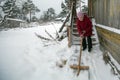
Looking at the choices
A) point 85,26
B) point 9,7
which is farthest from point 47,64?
point 9,7

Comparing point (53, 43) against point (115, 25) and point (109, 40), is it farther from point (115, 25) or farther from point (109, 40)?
point (115, 25)

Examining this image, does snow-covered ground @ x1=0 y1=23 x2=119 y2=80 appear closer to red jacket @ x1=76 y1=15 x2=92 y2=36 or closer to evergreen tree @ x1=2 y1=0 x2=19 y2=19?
red jacket @ x1=76 y1=15 x2=92 y2=36

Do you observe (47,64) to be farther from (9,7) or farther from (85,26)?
(9,7)

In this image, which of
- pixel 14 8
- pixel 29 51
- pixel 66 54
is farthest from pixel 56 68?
pixel 14 8

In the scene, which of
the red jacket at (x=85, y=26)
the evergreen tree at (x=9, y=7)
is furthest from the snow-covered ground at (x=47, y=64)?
the evergreen tree at (x=9, y=7)

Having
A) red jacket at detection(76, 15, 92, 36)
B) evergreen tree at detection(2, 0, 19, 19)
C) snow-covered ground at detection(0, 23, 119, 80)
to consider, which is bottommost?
snow-covered ground at detection(0, 23, 119, 80)

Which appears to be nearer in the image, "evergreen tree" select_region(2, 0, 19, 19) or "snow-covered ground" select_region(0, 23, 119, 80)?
"snow-covered ground" select_region(0, 23, 119, 80)

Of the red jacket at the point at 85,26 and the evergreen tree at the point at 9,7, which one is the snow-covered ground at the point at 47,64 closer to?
the red jacket at the point at 85,26

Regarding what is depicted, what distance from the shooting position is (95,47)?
301 inches

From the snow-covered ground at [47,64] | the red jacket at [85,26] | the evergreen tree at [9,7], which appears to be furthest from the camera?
the evergreen tree at [9,7]

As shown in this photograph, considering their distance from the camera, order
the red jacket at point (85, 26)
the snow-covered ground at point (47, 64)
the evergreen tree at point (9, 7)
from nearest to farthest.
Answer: the snow-covered ground at point (47, 64) → the red jacket at point (85, 26) → the evergreen tree at point (9, 7)

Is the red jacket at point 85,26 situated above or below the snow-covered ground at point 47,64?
above

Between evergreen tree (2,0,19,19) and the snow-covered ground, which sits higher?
evergreen tree (2,0,19,19)

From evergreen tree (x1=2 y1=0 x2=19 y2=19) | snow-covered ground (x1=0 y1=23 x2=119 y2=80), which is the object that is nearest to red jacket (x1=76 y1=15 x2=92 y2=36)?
snow-covered ground (x1=0 y1=23 x2=119 y2=80)
